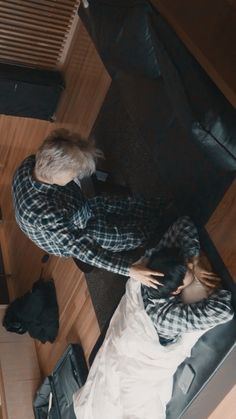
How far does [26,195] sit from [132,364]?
2.57 feet

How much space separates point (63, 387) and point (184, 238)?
155 cm

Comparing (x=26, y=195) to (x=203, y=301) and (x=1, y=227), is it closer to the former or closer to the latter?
(x=203, y=301)

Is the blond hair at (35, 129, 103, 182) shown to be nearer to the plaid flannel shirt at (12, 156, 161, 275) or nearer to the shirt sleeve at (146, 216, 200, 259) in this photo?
the plaid flannel shirt at (12, 156, 161, 275)

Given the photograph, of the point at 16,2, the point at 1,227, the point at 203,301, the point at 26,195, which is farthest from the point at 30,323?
the point at 16,2

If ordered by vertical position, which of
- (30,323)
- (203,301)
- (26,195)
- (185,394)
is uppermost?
(203,301)

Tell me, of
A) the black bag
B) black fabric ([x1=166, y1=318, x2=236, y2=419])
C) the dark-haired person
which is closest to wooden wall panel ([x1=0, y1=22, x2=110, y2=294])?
the black bag

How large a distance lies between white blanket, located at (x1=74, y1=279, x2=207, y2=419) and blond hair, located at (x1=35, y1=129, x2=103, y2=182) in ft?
1.68

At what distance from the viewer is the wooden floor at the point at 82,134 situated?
252 centimetres

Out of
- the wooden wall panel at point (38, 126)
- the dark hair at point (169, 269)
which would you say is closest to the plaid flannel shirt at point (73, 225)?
the dark hair at point (169, 269)

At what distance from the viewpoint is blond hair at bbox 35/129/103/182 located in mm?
1599

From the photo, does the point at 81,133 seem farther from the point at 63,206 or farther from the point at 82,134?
the point at 63,206

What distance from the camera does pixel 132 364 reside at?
1720 mm

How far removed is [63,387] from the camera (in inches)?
103

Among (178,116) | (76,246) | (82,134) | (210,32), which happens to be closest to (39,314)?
(82,134)
